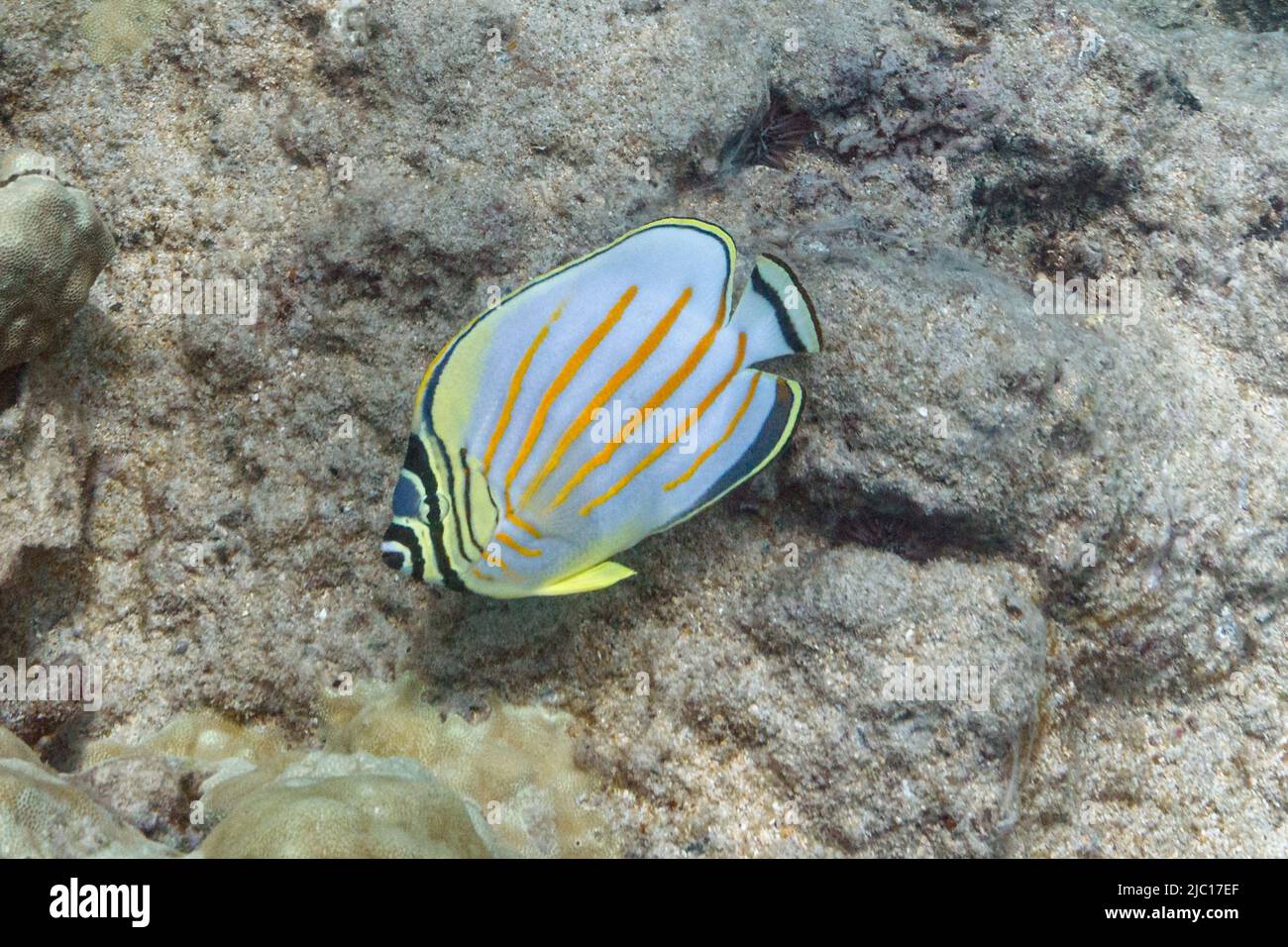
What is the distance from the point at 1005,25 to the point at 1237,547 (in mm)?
2255

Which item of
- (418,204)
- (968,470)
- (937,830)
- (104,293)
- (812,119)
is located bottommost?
(937,830)

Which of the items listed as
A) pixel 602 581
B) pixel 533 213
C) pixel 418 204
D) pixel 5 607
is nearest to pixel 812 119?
pixel 533 213

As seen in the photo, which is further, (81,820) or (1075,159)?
(1075,159)

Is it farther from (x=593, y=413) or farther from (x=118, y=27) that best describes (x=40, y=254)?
(x=593, y=413)

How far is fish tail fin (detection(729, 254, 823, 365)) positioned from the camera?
2244 millimetres

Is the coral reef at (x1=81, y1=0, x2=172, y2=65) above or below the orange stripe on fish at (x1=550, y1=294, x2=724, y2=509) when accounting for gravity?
above

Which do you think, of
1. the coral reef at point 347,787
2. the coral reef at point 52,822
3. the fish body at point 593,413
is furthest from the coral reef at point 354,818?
the fish body at point 593,413

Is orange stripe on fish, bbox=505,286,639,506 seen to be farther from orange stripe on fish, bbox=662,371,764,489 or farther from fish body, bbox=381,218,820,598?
orange stripe on fish, bbox=662,371,764,489

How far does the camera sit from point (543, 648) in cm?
263

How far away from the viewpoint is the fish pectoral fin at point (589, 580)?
87.0 inches

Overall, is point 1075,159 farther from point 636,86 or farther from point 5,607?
point 5,607

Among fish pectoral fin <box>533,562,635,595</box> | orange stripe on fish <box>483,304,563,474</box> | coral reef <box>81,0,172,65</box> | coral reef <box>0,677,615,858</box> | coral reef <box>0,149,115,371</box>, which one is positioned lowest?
coral reef <box>0,677,615,858</box>

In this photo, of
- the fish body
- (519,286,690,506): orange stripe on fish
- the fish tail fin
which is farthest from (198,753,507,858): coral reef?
the fish tail fin

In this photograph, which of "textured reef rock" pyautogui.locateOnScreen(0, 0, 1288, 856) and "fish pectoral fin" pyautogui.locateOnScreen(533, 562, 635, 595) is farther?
"textured reef rock" pyautogui.locateOnScreen(0, 0, 1288, 856)
